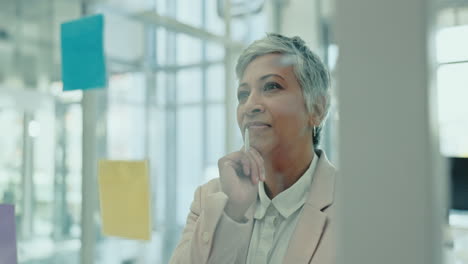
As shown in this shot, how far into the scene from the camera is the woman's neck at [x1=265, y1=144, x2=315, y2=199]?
64cm

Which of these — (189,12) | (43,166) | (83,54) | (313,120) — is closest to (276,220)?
(313,120)

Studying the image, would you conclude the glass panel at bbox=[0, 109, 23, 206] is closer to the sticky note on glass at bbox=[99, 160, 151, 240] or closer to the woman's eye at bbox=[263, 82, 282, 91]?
the sticky note on glass at bbox=[99, 160, 151, 240]

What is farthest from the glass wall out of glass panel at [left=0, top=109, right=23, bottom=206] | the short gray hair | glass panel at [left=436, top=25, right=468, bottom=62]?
glass panel at [left=436, top=25, right=468, bottom=62]

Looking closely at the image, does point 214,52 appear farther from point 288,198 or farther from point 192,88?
point 288,198

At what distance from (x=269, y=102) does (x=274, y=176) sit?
0.14m

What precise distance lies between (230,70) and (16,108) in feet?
1.84

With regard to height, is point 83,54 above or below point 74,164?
above

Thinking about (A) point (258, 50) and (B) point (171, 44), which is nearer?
(A) point (258, 50)

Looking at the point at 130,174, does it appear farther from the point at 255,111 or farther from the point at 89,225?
the point at 255,111

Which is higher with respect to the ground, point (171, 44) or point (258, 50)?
point (171, 44)

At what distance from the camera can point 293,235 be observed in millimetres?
628

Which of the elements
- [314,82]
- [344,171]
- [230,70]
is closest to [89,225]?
[230,70]

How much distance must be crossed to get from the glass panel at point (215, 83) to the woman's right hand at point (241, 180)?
350 millimetres

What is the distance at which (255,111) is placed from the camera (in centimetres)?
60
